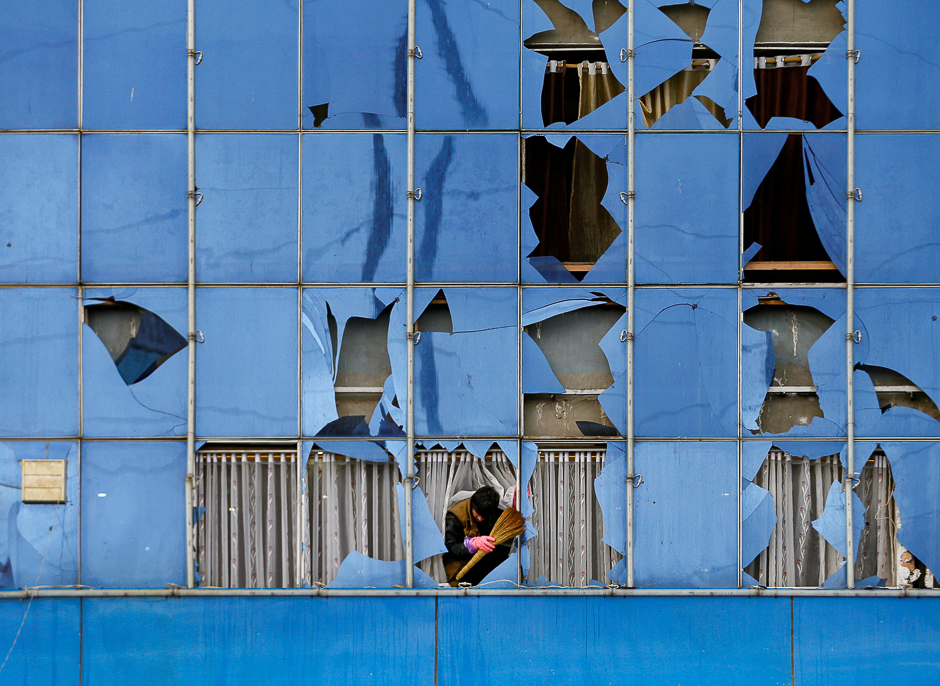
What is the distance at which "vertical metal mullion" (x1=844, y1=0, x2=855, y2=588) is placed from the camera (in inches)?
257

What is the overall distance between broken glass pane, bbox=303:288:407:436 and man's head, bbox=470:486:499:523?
1.08 metres

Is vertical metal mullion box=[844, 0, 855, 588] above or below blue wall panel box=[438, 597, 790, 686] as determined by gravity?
above

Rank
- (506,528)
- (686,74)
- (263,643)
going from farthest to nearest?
(686,74)
(506,528)
(263,643)

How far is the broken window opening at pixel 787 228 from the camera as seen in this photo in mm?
6594

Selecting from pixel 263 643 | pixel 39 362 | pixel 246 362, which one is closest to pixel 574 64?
pixel 246 362

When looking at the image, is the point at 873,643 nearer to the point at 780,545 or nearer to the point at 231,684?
the point at 780,545

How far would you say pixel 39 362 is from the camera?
6527mm

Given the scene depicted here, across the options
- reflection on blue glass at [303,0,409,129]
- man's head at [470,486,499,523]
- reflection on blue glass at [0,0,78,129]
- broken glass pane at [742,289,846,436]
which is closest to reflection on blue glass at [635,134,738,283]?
broken glass pane at [742,289,846,436]

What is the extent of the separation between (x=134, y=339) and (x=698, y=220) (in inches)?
242

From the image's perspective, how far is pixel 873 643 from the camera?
6.45 meters

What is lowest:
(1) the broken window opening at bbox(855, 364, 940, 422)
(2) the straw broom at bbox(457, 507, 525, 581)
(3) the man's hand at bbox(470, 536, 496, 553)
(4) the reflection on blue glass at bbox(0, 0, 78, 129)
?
(3) the man's hand at bbox(470, 536, 496, 553)

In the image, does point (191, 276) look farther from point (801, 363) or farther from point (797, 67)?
point (797, 67)

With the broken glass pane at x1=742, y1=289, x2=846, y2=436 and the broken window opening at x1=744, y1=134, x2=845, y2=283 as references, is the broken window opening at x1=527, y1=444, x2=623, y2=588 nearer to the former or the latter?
the broken glass pane at x1=742, y1=289, x2=846, y2=436

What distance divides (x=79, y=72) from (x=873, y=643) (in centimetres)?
1030
